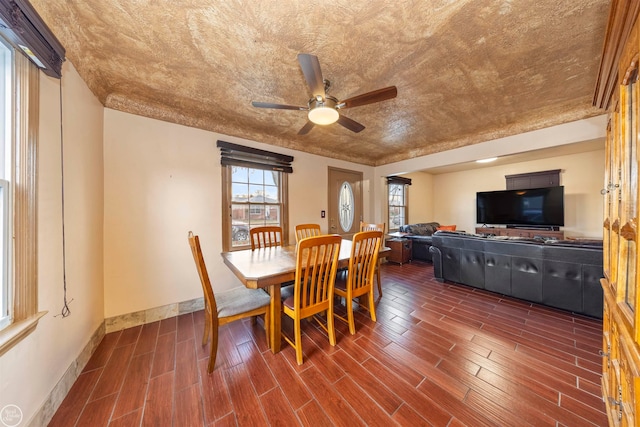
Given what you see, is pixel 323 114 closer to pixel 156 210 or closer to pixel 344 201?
pixel 156 210

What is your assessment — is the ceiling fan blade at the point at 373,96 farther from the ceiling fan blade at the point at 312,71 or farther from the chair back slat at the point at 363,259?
Result: the chair back slat at the point at 363,259

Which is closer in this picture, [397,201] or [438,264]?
[438,264]

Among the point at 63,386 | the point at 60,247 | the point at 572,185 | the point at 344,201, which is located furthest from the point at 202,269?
the point at 572,185

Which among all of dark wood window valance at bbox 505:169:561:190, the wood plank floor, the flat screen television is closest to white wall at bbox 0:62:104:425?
the wood plank floor

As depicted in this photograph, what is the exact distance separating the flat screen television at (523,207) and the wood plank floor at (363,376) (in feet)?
11.8

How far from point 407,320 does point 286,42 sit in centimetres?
284

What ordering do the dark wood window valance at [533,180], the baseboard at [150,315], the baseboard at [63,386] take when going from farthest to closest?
the dark wood window valance at [533,180]
the baseboard at [150,315]
the baseboard at [63,386]

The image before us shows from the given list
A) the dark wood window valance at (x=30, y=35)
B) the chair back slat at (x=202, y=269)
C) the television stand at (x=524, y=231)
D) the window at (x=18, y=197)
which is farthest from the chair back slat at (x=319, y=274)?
the television stand at (x=524, y=231)

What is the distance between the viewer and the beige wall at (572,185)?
455cm

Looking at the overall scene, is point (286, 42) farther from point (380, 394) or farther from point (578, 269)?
point (578, 269)

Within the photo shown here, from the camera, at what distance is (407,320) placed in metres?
2.32

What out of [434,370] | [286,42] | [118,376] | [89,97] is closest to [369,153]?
[286,42]

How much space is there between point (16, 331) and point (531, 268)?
4.41 metres

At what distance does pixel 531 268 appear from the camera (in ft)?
8.54
